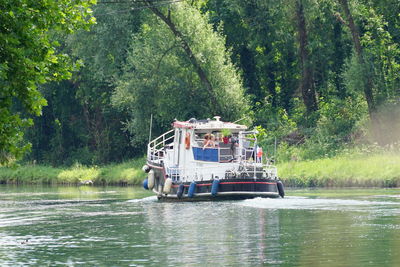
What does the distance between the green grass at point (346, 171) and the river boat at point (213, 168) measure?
6536 millimetres

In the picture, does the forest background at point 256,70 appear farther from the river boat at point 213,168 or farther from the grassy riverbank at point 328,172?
the river boat at point 213,168

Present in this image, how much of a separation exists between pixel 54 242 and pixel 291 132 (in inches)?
1455

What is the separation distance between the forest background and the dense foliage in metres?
0.08

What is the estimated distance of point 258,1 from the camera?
67875 millimetres

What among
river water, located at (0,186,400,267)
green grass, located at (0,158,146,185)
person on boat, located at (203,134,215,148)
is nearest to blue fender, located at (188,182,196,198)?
river water, located at (0,186,400,267)

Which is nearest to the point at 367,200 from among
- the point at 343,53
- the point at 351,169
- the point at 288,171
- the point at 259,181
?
the point at 259,181

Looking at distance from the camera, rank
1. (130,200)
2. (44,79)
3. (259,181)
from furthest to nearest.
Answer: (130,200) → (259,181) → (44,79)

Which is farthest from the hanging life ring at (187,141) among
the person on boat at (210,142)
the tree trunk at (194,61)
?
the tree trunk at (194,61)

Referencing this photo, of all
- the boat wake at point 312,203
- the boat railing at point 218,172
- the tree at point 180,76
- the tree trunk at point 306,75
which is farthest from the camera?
the tree trunk at point 306,75

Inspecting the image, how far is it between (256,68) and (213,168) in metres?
31.2

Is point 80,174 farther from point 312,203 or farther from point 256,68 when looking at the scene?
point 312,203

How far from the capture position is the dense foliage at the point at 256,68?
60.7 metres

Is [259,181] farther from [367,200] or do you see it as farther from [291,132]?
[291,132]

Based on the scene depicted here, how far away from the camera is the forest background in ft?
198
